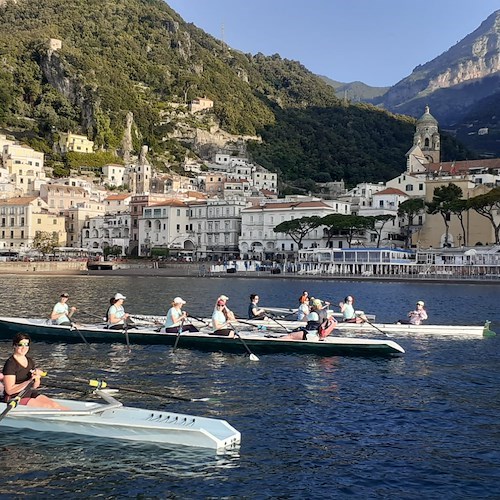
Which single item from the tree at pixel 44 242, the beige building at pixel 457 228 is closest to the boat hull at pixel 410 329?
the beige building at pixel 457 228

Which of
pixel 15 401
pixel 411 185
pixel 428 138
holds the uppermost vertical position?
pixel 428 138

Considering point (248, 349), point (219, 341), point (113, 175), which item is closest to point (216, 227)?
point (113, 175)

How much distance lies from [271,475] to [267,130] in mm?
190865

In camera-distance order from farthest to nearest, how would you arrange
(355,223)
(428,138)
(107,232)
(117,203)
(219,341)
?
(428,138) → (117,203) → (107,232) → (355,223) → (219,341)

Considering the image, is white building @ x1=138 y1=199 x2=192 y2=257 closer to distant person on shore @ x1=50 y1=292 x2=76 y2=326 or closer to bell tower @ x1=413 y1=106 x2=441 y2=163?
bell tower @ x1=413 y1=106 x2=441 y2=163

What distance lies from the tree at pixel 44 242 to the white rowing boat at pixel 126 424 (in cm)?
10484

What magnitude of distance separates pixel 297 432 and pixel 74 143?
497ft

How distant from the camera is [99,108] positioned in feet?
547

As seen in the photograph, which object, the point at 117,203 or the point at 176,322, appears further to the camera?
the point at 117,203

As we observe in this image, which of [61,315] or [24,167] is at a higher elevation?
[24,167]

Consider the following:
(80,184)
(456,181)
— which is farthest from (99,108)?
(456,181)

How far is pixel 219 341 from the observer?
24.9m

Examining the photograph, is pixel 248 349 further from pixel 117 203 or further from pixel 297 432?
pixel 117 203

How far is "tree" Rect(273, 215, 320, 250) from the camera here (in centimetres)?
10450
